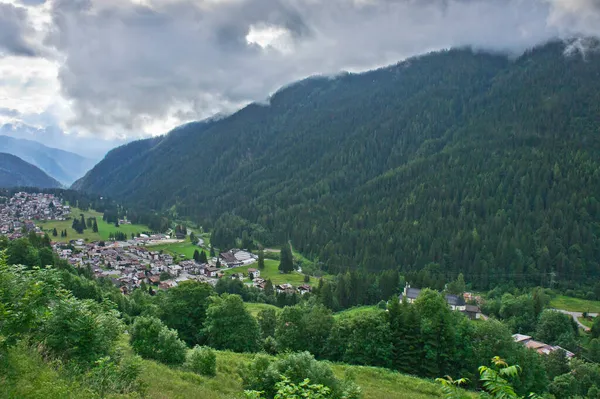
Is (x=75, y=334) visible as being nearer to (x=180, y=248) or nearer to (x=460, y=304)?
(x=460, y=304)

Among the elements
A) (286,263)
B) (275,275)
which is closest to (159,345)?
(275,275)

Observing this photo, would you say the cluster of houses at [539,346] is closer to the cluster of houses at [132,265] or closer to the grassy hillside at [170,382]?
the grassy hillside at [170,382]

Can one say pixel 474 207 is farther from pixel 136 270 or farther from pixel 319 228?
pixel 136 270

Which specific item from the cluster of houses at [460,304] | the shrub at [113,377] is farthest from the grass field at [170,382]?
the cluster of houses at [460,304]

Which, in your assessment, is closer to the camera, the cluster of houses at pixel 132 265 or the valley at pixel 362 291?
the valley at pixel 362 291

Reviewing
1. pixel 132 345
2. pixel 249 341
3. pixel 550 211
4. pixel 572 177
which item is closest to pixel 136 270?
pixel 249 341

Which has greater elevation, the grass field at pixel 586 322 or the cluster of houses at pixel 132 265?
the cluster of houses at pixel 132 265
